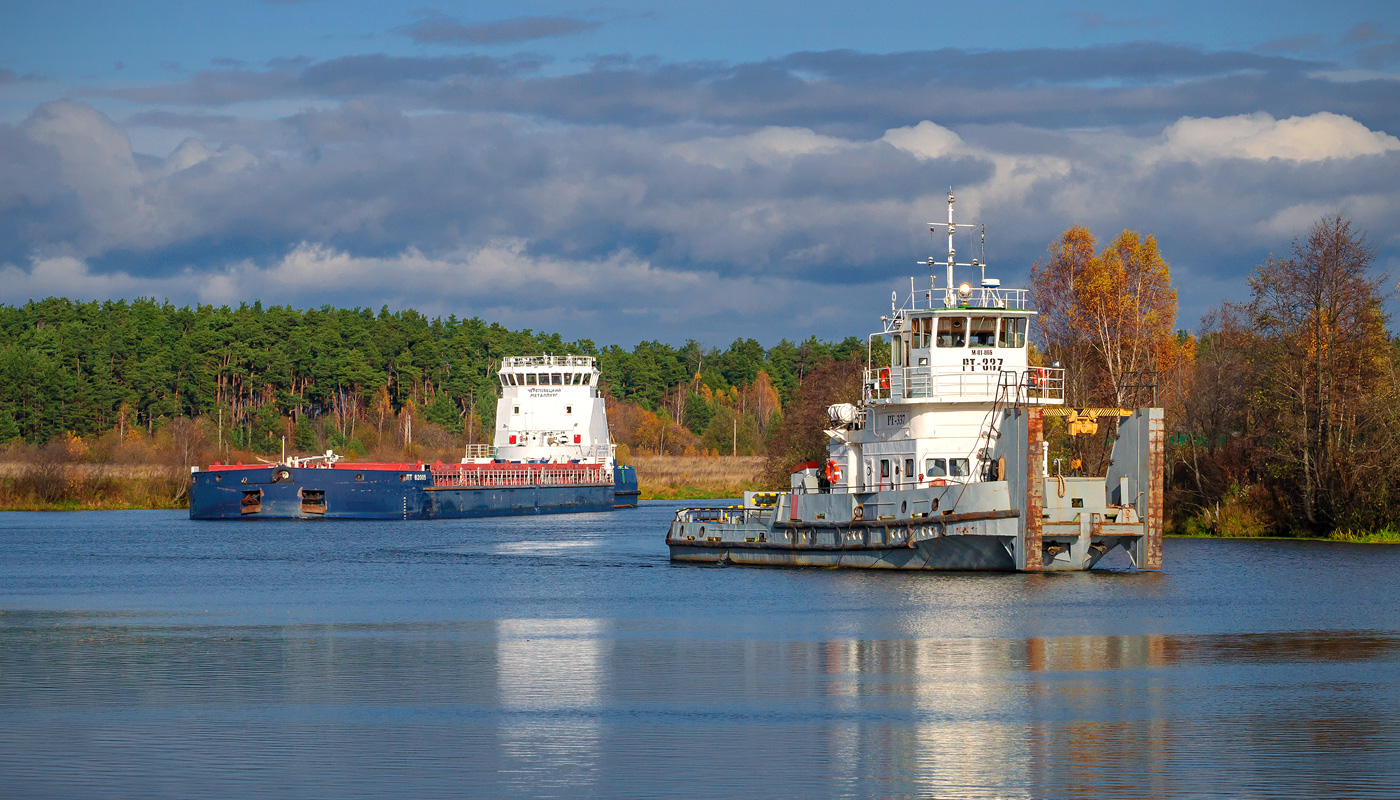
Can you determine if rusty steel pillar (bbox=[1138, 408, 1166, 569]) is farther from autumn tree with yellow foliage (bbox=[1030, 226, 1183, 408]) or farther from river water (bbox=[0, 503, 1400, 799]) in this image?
autumn tree with yellow foliage (bbox=[1030, 226, 1183, 408])

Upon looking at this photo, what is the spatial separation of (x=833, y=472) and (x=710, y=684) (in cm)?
2056

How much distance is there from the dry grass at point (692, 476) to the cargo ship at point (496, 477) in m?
12.7

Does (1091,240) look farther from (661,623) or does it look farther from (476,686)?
(476,686)

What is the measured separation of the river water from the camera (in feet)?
56.7

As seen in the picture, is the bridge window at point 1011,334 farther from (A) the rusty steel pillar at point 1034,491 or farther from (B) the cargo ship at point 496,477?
(B) the cargo ship at point 496,477

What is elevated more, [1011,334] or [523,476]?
[1011,334]

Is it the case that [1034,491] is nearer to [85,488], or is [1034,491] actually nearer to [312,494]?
[312,494]

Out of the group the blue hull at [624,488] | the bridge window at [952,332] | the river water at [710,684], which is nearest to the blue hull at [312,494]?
the blue hull at [624,488]

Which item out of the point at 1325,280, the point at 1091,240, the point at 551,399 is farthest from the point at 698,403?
the point at 1325,280

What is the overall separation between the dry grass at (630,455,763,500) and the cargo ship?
→ 12694mm

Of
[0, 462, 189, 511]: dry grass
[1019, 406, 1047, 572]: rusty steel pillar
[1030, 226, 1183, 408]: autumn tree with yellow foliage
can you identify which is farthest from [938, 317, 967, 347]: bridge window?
[0, 462, 189, 511]: dry grass

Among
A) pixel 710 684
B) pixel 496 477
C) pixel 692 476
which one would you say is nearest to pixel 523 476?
pixel 496 477

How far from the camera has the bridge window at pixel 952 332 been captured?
4291 cm

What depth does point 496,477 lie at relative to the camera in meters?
95.9
